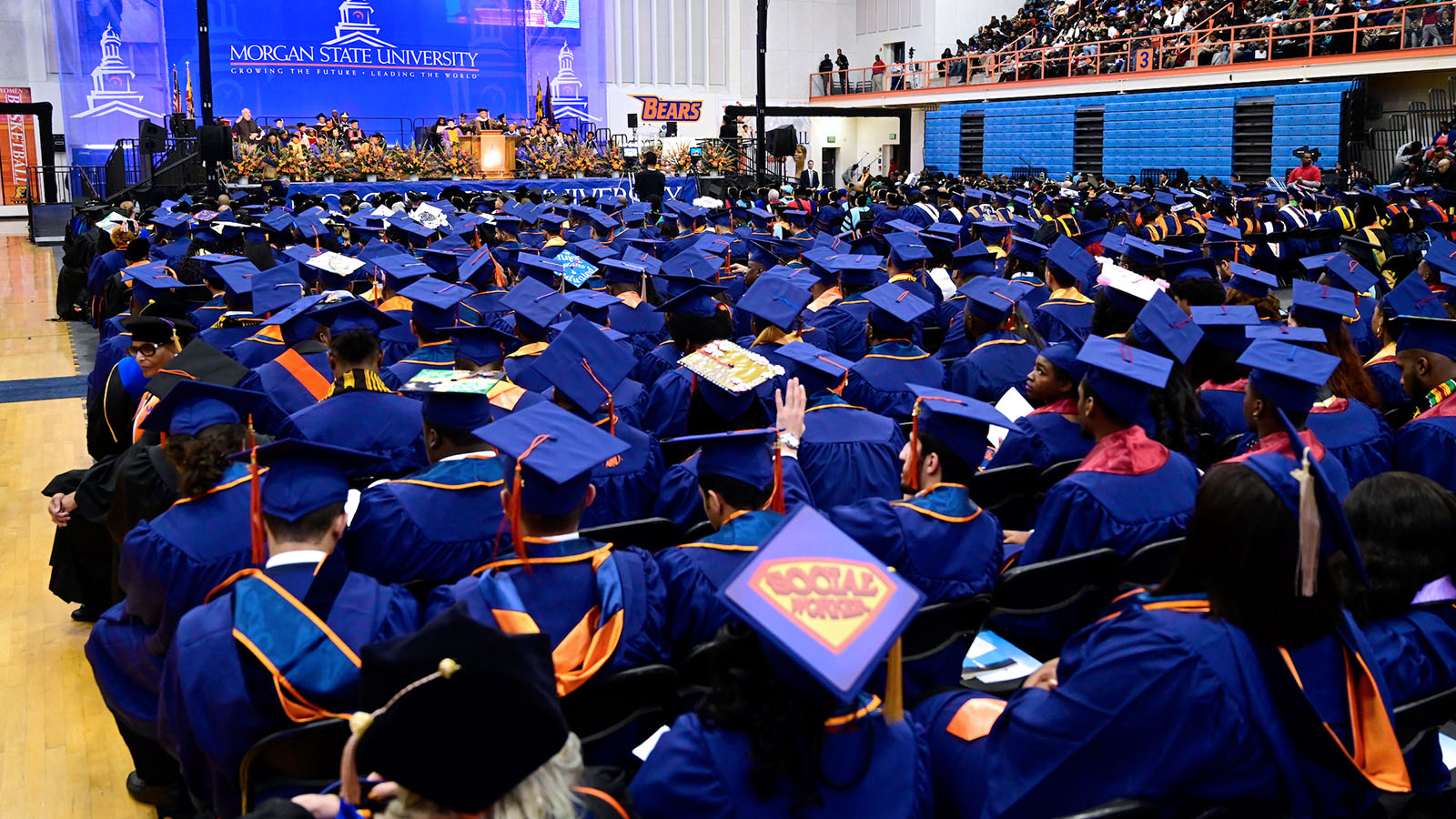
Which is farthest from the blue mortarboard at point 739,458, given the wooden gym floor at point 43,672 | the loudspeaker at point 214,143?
the loudspeaker at point 214,143

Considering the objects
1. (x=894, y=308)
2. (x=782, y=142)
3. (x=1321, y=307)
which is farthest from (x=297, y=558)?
(x=782, y=142)

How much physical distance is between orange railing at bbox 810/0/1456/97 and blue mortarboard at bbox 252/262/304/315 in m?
19.9

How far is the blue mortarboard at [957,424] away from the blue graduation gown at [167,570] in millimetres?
1758

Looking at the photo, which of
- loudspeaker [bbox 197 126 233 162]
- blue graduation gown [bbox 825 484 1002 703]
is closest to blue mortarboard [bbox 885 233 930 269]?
blue graduation gown [bbox 825 484 1002 703]

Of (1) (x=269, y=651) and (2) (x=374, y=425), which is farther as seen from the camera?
(2) (x=374, y=425)

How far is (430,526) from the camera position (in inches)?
119

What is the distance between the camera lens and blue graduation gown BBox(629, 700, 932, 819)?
1652 millimetres

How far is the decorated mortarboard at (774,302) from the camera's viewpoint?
201 inches

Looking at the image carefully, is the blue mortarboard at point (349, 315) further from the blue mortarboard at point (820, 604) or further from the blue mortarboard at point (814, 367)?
the blue mortarboard at point (820, 604)

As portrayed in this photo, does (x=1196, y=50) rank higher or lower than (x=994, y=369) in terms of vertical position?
higher

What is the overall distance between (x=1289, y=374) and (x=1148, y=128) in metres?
23.2

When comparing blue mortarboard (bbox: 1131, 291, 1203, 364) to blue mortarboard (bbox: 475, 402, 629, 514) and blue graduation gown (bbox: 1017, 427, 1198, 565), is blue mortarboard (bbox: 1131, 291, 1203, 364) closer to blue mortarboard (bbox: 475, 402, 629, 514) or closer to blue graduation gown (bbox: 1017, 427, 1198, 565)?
blue graduation gown (bbox: 1017, 427, 1198, 565)

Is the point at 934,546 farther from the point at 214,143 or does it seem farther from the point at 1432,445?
the point at 214,143

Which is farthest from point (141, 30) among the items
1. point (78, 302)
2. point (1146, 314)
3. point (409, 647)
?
point (409, 647)
